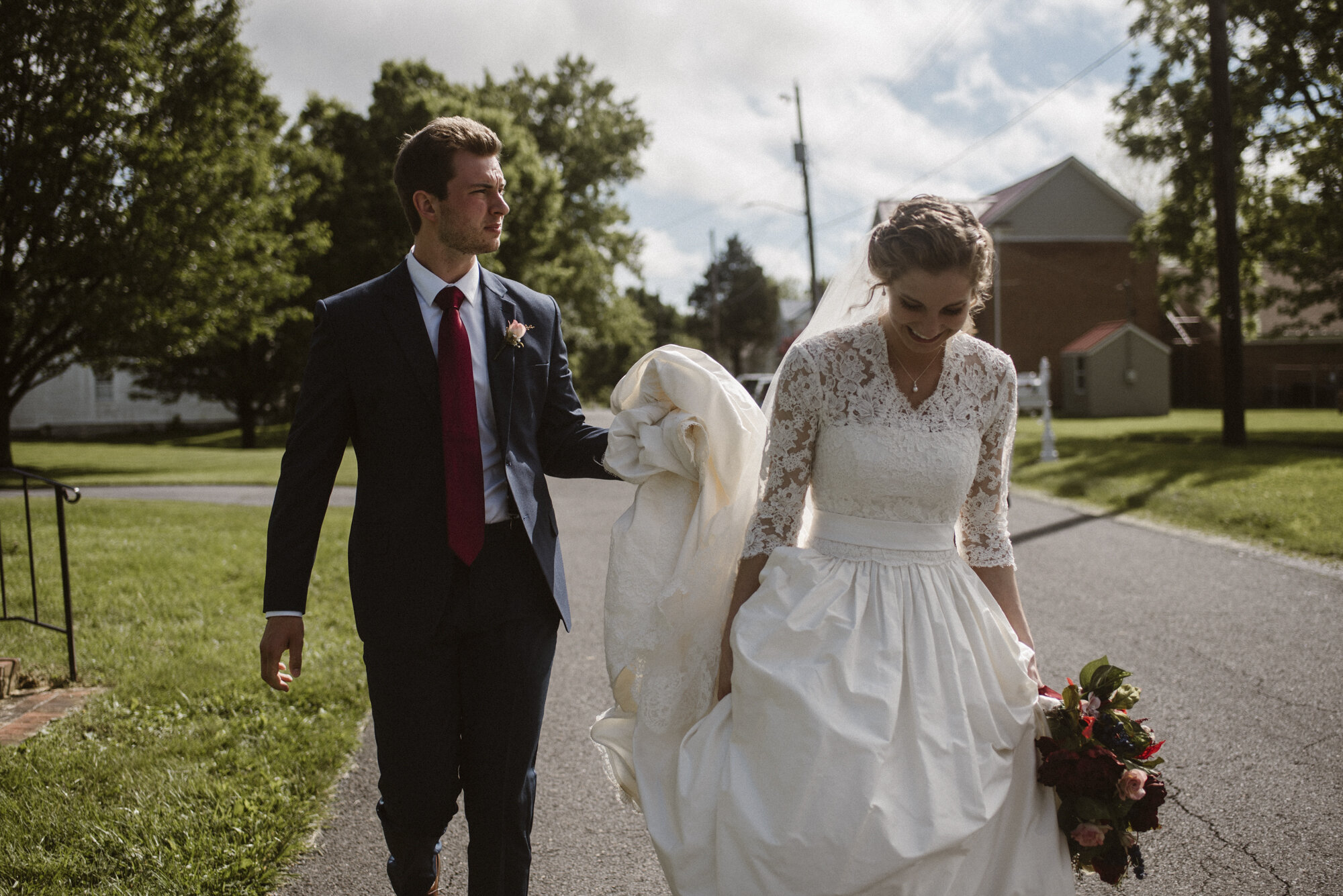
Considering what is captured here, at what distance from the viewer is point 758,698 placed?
235 cm

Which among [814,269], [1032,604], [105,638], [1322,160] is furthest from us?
[814,269]

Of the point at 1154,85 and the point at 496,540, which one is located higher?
the point at 1154,85

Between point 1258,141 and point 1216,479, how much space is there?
42.3ft

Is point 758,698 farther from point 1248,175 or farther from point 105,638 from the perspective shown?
point 1248,175

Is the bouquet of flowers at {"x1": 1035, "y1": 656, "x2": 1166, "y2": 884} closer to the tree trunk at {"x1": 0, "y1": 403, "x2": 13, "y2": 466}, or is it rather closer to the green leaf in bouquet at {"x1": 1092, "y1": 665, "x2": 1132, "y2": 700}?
the green leaf in bouquet at {"x1": 1092, "y1": 665, "x2": 1132, "y2": 700}

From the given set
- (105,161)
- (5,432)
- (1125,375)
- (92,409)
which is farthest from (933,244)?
(92,409)

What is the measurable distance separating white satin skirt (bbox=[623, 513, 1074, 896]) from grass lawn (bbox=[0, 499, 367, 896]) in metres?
1.93

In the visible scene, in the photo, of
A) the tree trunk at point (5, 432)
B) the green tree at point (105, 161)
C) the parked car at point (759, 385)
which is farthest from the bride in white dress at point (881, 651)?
the tree trunk at point (5, 432)

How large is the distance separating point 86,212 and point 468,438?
2096 centimetres

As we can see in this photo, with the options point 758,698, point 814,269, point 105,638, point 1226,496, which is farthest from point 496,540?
point 814,269

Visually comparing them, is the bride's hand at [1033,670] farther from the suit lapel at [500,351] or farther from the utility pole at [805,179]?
the utility pole at [805,179]

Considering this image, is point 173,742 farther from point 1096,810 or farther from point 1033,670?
point 1096,810

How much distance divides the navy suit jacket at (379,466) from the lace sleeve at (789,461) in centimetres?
65

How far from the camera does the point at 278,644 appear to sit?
2.57 meters
